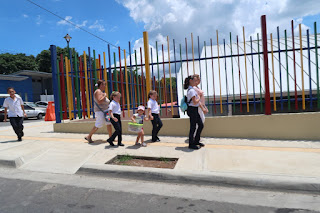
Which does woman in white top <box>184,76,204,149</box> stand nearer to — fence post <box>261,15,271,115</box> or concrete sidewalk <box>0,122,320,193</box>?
concrete sidewalk <box>0,122,320,193</box>

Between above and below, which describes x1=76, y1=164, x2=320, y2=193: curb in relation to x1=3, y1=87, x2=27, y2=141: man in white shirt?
below

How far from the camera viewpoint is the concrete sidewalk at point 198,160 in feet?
11.3

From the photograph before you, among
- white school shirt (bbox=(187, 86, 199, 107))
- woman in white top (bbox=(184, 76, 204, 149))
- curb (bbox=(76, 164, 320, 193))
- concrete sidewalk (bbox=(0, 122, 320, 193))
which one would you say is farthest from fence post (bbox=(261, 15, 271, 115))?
curb (bbox=(76, 164, 320, 193))

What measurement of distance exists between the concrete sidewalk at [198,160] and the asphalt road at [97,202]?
0.61m

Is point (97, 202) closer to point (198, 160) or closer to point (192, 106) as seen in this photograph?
point (198, 160)

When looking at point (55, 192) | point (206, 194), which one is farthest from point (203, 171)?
point (55, 192)

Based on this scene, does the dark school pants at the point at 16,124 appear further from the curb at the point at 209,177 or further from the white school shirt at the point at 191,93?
the white school shirt at the point at 191,93

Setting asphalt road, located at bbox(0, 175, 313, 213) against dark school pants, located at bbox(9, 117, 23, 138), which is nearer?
asphalt road, located at bbox(0, 175, 313, 213)

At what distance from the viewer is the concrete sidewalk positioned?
3.43m

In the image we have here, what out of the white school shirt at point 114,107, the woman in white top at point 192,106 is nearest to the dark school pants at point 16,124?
the white school shirt at point 114,107

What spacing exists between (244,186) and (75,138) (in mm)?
4749

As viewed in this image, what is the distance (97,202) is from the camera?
2.95 meters

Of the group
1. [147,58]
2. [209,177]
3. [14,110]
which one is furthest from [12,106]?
[209,177]

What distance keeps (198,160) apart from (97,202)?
1.99m
